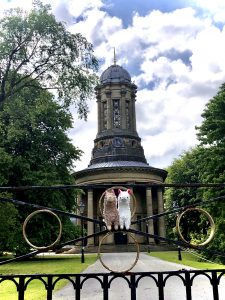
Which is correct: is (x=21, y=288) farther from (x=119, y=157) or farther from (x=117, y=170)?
(x=119, y=157)

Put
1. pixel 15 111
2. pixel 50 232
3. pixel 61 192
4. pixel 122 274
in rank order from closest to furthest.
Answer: pixel 122 274, pixel 15 111, pixel 50 232, pixel 61 192

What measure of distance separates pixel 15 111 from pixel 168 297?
12.5 meters

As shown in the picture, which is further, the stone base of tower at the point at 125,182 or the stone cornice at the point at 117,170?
the stone cornice at the point at 117,170

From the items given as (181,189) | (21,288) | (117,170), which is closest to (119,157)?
(117,170)

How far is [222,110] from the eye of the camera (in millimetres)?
28266

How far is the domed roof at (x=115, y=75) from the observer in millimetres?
74812

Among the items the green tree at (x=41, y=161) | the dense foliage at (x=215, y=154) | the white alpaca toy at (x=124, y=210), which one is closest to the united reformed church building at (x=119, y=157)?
the green tree at (x=41, y=161)

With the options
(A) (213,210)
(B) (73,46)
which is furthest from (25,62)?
(A) (213,210)

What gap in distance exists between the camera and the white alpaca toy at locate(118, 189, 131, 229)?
443 centimetres

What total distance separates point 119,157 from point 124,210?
62939 millimetres

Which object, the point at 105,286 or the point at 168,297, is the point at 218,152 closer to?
the point at 168,297

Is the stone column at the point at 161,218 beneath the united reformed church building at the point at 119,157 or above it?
beneath

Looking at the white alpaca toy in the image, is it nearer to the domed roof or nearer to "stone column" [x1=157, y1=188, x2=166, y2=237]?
"stone column" [x1=157, y1=188, x2=166, y2=237]

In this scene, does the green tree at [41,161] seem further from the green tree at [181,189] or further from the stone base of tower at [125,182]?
the green tree at [181,189]
